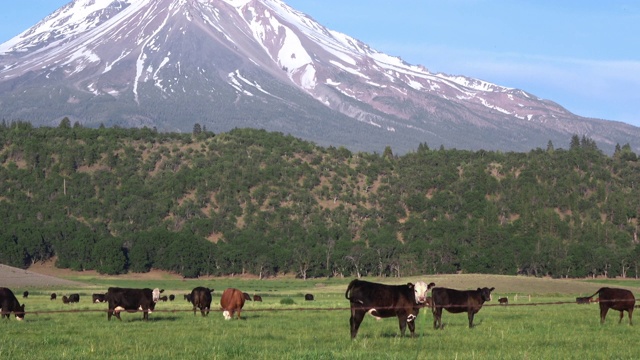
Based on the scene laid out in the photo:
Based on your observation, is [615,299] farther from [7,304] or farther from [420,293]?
[7,304]

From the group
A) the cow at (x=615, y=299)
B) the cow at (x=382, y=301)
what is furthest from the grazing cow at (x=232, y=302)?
the cow at (x=615, y=299)

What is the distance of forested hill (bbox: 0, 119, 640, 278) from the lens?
441 feet

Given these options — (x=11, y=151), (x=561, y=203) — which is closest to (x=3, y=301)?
(x=561, y=203)

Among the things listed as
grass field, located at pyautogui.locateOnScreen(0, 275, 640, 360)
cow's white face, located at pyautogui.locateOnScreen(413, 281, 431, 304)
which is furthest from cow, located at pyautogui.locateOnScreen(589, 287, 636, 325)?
cow's white face, located at pyautogui.locateOnScreen(413, 281, 431, 304)

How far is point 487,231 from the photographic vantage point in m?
143

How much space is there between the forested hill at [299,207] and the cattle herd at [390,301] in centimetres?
9728

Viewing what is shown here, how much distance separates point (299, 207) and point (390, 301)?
133 metres

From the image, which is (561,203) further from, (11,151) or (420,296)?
(420,296)

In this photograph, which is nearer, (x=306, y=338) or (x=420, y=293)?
(x=306, y=338)

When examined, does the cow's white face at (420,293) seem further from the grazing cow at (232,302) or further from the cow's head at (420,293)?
the grazing cow at (232,302)

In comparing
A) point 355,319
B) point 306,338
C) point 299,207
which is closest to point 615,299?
point 355,319

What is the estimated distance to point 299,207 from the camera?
521ft

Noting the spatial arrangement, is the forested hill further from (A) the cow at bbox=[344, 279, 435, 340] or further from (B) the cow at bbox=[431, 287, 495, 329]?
(A) the cow at bbox=[344, 279, 435, 340]

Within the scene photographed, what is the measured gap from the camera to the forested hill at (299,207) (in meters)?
134
